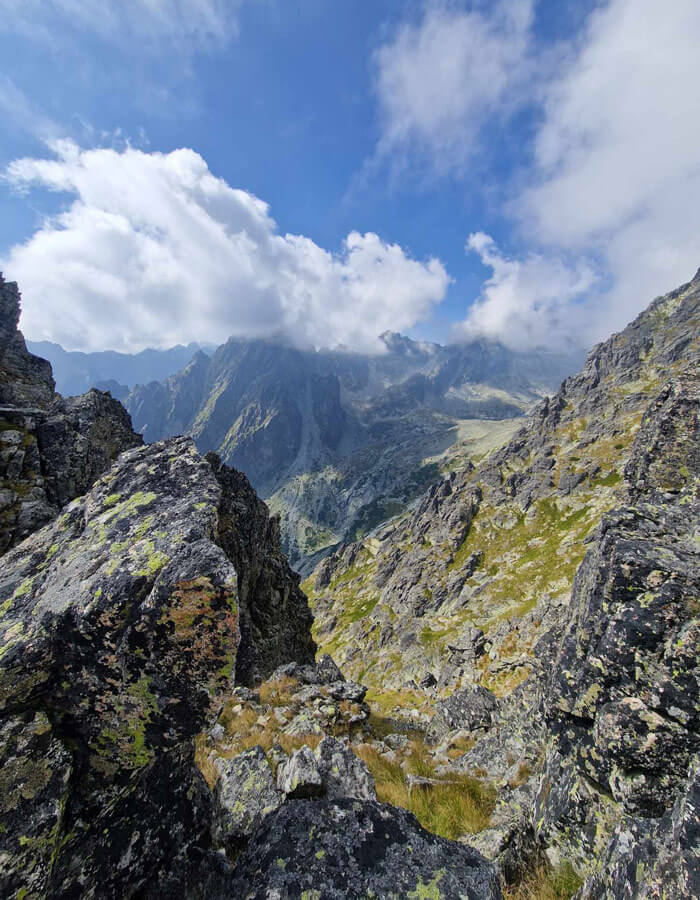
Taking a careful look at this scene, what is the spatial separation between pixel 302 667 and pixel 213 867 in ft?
62.5

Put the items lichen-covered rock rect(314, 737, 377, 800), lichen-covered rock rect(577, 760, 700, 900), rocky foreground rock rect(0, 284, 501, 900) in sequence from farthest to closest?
lichen-covered rock rect(314, 737, 377, 800)
rocky foreground rock rect(0, 284, 501, 900)
lichen-covered rock rect(577, 760, 700, 900)

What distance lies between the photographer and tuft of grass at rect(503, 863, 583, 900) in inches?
253

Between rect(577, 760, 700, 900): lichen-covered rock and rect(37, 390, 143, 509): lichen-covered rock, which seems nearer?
rect(577, 760, 700, 900): lichen-covered rock

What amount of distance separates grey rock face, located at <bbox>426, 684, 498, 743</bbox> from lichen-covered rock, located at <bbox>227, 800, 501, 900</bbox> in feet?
61.1

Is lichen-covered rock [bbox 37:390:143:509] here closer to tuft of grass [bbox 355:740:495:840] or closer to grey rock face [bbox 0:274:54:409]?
grey rock face [bbox 0:274:54:409]

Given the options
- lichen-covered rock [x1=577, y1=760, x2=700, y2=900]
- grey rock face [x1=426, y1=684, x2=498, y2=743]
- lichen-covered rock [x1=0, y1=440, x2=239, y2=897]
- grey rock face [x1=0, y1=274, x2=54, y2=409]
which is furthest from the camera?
grey rock face [x1=0, y1=274, x2=54, y2=409]

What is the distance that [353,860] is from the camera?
5.16 metres

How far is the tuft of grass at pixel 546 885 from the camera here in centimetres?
643

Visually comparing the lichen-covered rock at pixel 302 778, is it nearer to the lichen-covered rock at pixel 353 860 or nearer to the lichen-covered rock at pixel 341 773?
the lichen-covered rock at pixel 341 773

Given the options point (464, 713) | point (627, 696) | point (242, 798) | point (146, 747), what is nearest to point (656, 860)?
point (627, 696)

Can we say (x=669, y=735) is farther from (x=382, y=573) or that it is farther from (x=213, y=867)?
(x=382, y=573)

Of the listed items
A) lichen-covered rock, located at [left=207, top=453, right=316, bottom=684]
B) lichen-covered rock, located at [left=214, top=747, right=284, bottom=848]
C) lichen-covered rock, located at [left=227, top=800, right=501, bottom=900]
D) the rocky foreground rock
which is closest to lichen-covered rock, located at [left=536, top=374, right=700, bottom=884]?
lichen-covered rock, located at [left=227, top=800, right=501, bottom=900]

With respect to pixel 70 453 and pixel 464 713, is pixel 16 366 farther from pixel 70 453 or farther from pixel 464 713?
pixel 464 713

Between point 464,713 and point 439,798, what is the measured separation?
13365mm
